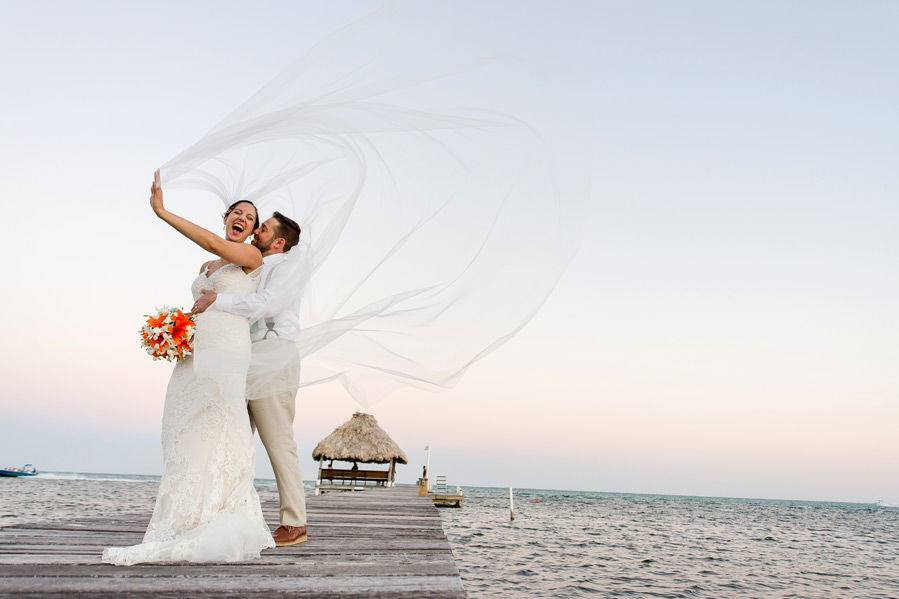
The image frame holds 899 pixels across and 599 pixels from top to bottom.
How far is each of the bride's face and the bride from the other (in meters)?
0.11

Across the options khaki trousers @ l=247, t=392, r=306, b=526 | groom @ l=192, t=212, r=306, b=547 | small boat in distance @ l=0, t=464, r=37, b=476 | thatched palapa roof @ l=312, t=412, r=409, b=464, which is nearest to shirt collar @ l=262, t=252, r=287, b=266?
groom @ l=192, t=212, r=306, b=547

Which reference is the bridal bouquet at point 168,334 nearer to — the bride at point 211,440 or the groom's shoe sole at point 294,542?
the bride at point 211,440

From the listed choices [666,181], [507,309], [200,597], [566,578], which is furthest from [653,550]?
[200,597]

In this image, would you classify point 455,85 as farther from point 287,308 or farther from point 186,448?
point 186,448

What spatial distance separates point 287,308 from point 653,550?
2226 centimetres

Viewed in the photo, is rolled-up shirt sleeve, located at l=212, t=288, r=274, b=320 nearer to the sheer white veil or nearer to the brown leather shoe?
the sheer white veil

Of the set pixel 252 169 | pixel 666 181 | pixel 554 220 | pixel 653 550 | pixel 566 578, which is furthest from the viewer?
pixel 653 550

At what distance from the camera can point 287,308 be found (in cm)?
448

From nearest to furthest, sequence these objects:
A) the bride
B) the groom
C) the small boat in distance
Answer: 1. the bride
2. the groom
3. the small boat in distance

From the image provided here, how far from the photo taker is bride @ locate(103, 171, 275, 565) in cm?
387

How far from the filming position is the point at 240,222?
4.48 meters

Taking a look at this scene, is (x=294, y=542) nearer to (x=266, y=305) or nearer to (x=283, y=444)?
(x=283, y=444)

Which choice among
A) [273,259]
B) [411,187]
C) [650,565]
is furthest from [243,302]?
A: [650,565]

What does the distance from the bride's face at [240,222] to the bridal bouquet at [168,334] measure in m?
0.68
